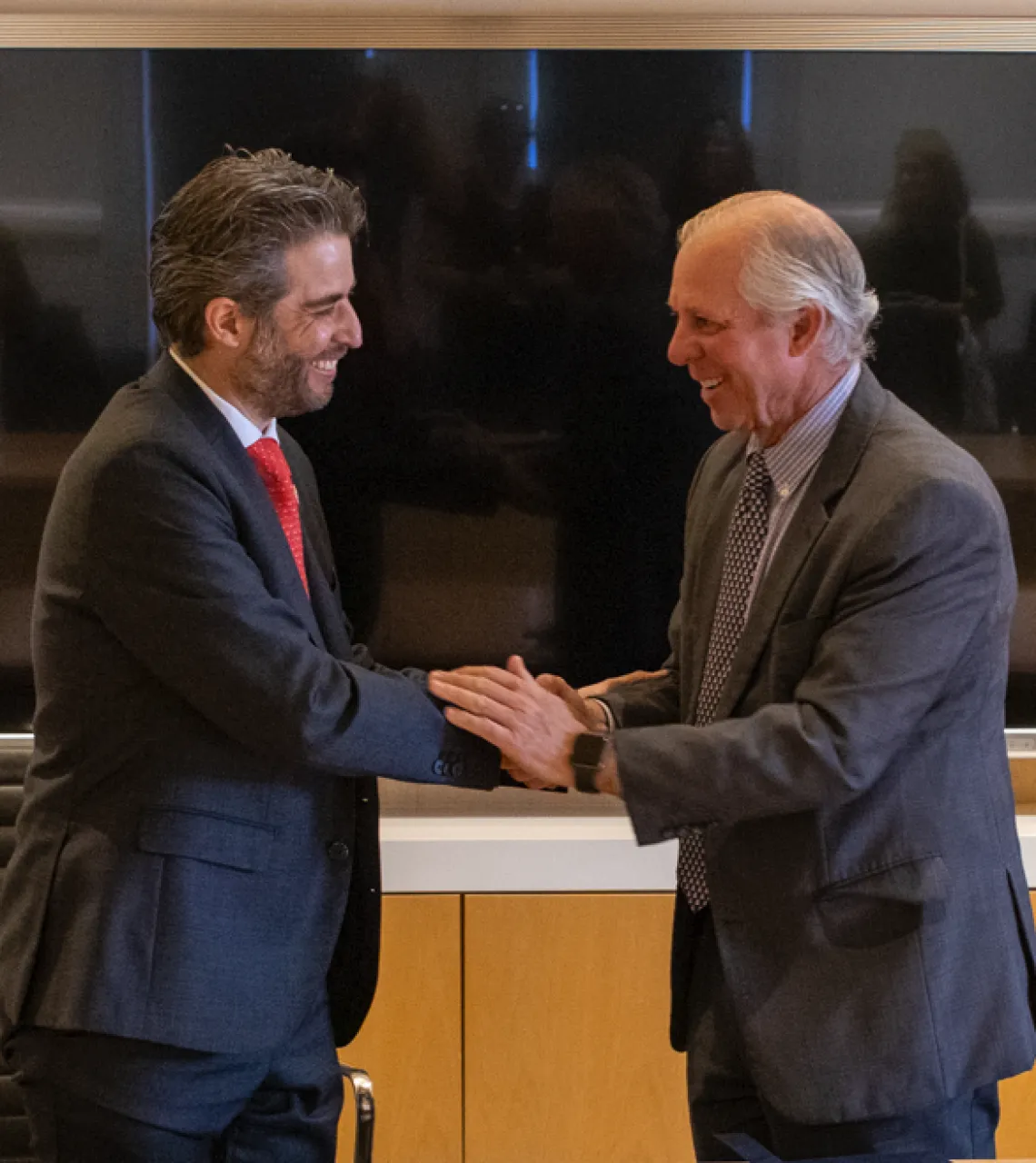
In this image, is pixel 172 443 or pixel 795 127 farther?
pixel 795 127

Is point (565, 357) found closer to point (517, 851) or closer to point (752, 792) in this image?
point (517, 851)

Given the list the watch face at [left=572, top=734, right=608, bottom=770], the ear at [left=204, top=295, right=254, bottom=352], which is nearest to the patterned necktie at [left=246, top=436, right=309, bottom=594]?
the ear at [left=204, top=295, right=254, bottom=352]

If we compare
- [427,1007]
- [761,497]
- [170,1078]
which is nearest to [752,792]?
[761,497]

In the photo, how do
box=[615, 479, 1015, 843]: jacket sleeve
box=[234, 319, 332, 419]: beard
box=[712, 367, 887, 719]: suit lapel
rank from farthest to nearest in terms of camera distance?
box=[234, 319, 332, 419]: beard → box=[712, 367, 887, 719]: suit lapel → box=[615, 479, 1015, 843]: jacket sleeve

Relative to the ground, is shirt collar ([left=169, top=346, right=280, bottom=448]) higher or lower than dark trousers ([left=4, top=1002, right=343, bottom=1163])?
higher

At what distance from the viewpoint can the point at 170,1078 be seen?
168 centimetres

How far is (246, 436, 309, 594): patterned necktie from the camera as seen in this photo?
188 cm

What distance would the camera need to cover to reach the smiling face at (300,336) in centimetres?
182

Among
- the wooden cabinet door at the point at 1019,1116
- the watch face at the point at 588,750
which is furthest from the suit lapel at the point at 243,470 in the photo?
the wooden cabinet door at the point at 1019,1116

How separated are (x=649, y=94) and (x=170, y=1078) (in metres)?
1.94

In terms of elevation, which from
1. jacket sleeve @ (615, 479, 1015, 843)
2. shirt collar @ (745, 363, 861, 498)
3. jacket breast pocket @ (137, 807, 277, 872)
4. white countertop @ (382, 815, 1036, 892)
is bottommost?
white countertop @ (382, 815, 1036, 892)

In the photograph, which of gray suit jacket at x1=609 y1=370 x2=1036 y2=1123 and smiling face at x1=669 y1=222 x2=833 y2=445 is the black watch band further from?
smiling face at x1=669 y1=222 x2=833 y2=445

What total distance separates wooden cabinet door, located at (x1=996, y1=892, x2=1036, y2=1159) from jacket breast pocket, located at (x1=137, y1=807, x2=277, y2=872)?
165 cm

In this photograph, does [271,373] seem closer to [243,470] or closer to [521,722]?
[243,470]
